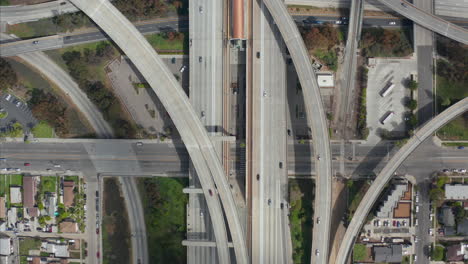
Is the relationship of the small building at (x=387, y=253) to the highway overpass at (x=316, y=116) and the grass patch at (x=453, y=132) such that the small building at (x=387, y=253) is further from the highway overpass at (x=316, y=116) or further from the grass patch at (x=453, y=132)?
the grass patch at (x=453, y=132)

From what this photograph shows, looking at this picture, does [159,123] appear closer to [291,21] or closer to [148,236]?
[148,236]

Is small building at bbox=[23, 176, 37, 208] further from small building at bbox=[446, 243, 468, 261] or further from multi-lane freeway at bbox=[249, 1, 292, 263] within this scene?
small building at bbox=[446, 243, 468, 261]

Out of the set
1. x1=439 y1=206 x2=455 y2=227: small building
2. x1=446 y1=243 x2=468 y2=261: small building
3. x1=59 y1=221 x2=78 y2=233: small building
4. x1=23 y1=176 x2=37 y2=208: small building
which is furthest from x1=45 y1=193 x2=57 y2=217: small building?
x1=446 y1=243 x2=468 y2=261: small building

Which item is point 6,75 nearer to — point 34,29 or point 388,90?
point 34,29

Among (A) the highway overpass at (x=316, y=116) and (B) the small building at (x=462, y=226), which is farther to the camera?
(B) the small building at (x=462, y=226)

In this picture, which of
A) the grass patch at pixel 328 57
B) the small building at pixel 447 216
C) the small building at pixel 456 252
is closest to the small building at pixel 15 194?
the grass patch at pixel 328 57

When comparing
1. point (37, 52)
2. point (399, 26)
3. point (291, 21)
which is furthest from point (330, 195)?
point (37, 52)

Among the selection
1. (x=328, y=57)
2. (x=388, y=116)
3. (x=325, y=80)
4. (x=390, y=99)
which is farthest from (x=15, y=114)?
(x=390, y=99)
